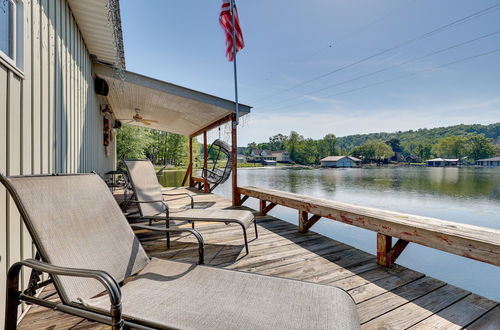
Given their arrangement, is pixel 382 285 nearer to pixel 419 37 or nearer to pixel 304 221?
Answer: pixel 304 221

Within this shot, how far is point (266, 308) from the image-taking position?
44.8 inches

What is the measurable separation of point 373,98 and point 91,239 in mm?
49046

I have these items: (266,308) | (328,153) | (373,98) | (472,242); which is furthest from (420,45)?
(328,153)

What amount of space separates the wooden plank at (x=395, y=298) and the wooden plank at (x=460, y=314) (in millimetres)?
197

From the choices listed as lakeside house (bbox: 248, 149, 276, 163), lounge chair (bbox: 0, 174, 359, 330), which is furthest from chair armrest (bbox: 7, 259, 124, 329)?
lakeside house (bbox: 248, 149, 276, 163)

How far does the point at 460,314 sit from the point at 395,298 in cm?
39

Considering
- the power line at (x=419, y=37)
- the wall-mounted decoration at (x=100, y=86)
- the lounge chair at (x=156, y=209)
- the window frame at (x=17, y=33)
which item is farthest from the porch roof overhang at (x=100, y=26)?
the power line at (x=419, y=37)

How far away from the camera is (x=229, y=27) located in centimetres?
625

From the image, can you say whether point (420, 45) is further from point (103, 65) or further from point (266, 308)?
point (266, 308)

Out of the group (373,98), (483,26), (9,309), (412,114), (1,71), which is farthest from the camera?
(412,114)

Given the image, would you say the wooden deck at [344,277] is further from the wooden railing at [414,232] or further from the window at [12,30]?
the window at [12,30]

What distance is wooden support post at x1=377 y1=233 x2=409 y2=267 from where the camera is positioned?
2424mm

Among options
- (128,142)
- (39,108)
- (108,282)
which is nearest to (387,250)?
(108,282)

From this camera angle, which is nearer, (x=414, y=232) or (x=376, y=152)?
(x=414, y=232)
